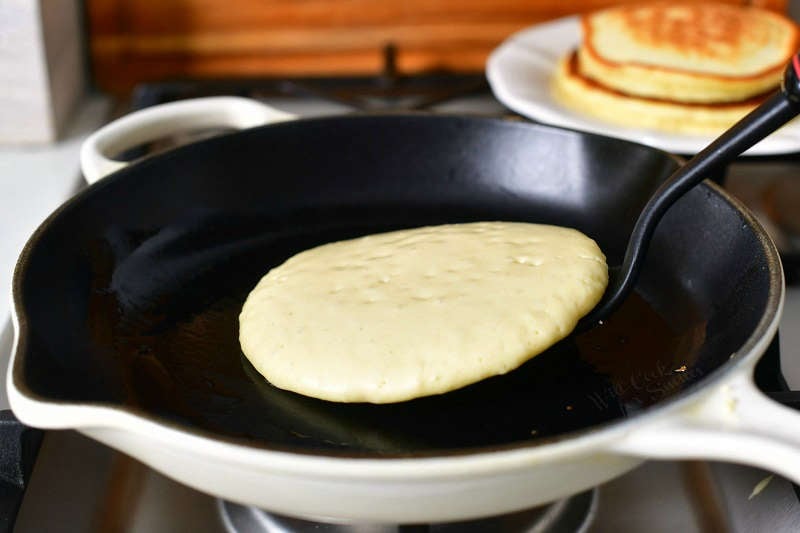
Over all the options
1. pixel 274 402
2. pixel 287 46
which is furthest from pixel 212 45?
pixel 274 402

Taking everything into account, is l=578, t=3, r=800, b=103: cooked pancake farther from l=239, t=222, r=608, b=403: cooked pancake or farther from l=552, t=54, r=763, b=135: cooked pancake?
l=239, t=222, r=608, b=403: cooked pancake

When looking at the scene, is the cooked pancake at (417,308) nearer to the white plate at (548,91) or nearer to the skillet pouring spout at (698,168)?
the skillet pouring spout at (698,168)

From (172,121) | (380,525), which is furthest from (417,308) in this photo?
(172,121)

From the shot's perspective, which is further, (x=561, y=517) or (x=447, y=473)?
(x=561, y=517)

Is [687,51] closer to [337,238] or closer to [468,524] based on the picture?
[337,238]

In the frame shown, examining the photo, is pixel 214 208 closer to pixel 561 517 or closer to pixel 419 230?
pixel 419 230

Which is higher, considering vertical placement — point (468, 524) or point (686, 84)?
point (686, 84)
